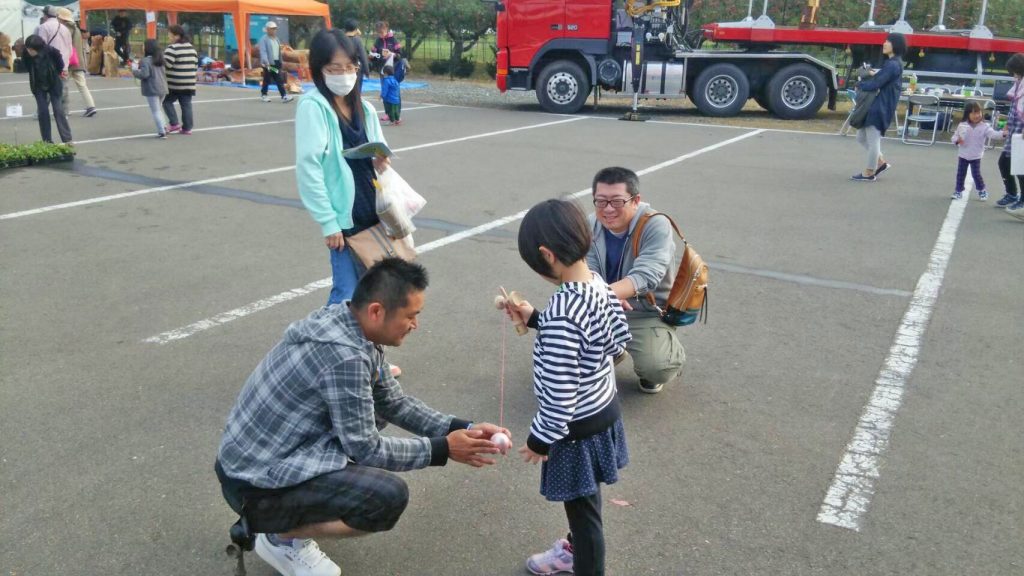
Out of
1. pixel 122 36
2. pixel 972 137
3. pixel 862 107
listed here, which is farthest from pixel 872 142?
pixel 122 36

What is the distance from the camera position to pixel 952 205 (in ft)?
30.4

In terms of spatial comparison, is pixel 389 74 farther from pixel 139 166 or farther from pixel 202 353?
pixel 202 353

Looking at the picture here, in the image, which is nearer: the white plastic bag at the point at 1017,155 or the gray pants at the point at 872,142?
the white plastic bag at the point at 1017,155

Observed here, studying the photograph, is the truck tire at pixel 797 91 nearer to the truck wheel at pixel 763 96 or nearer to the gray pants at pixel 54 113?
the truck wheel at pixel 763 96

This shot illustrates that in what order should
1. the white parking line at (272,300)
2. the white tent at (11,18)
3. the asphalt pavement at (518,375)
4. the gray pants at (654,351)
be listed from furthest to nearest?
the white tent at (11,18), the white parking line at (272,300), the gray pants at (654,351), the asphalt pavement at (518,375)

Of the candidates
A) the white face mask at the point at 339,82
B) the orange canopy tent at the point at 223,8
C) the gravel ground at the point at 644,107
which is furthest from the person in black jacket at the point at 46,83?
the orange canopy tent at the point at 223,8

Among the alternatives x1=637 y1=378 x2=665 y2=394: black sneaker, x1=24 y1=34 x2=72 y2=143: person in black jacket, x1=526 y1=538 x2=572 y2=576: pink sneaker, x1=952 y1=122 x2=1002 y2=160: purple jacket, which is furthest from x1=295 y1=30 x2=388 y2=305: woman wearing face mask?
x1=24 y1=34 x2=72 y2=143: person in black jacket

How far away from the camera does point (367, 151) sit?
3975 millimetres

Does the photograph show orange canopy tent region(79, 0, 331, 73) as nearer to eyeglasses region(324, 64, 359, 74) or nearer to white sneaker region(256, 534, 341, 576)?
eyeglasses region(324, 64, 359, 74)

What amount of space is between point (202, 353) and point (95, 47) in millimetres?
21397

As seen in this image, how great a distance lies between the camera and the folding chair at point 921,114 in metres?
14.0

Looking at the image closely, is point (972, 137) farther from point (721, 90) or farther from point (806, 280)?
point (721, 90)

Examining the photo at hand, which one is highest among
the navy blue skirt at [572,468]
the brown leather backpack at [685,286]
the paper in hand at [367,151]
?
the paper in hand at [367,151]

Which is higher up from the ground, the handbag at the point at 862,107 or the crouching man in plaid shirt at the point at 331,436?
the handbag at the point at 862,107
